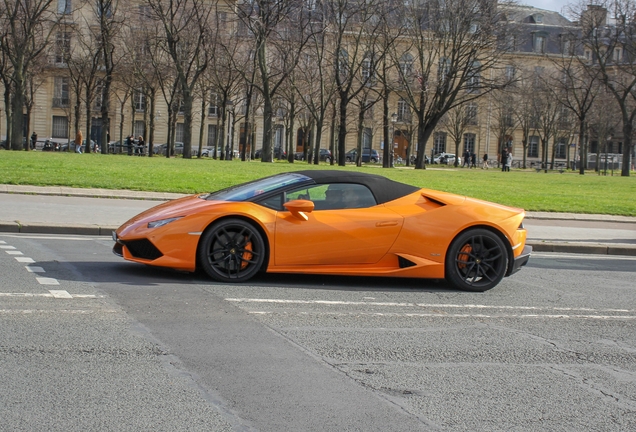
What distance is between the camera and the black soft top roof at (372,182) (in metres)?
9.45

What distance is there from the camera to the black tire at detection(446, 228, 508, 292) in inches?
375

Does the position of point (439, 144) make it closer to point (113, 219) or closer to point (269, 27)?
point (269, 27)

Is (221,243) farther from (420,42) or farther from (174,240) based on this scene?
(420,42)

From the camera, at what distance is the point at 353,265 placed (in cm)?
924

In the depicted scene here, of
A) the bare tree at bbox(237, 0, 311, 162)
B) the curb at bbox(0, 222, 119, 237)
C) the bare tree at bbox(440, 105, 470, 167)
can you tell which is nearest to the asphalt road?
the curb at bbox(0, 222, 119, 237)

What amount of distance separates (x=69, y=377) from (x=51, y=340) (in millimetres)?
946

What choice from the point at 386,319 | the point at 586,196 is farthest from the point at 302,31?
the point at 386,319

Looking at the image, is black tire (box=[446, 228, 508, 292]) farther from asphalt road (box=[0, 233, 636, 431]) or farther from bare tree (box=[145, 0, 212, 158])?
bare tree (box=[145, 0, 212, 158])

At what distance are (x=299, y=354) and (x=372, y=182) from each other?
12.3 feet

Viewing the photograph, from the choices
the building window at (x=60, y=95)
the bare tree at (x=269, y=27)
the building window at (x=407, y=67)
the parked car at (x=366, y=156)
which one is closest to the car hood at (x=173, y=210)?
the bare tree at (x=269, y=27)

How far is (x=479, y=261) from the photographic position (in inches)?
376

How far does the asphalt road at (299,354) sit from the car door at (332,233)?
13.7 inches

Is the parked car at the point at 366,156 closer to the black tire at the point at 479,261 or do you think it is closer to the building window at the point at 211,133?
the building window at the point at 211,133

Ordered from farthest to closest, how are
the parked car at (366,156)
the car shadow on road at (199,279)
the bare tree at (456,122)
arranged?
the parked car at (366,156), the bare tree at (456,122), the car shadow on road at (199,279)
